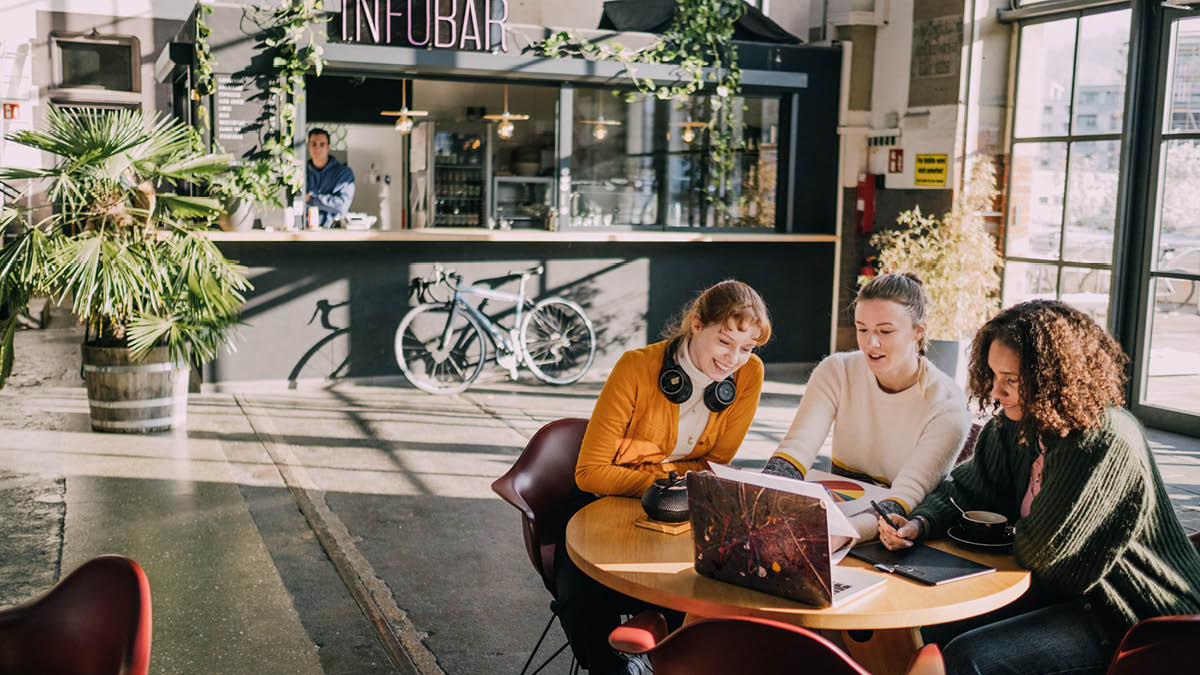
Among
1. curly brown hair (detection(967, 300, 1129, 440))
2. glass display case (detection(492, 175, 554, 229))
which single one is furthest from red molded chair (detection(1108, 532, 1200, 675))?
glass display case (detection(492, 175, 554, 229))

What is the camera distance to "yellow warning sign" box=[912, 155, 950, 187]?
8.20 metres

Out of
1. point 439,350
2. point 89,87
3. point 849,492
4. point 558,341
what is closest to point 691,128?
point 558,341

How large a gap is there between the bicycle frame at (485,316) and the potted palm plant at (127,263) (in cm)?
185

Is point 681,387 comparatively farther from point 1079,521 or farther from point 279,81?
point 279,81

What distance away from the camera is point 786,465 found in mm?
3008

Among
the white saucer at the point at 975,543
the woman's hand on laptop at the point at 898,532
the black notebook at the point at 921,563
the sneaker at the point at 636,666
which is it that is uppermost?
the woman's hand on laptop at the point at 898,532

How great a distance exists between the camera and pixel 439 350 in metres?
8.03

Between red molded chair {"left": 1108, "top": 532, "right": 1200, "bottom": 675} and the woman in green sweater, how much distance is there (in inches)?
7.3

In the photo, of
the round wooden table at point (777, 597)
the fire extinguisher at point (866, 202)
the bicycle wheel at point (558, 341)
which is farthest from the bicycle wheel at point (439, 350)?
the round wooden table at point (777, 597)

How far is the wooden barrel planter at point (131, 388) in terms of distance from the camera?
6273 mm

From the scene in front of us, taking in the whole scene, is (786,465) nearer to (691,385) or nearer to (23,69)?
(691,385)

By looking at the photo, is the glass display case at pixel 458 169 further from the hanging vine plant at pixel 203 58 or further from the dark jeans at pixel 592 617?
the dark jeans at pixel 592 617

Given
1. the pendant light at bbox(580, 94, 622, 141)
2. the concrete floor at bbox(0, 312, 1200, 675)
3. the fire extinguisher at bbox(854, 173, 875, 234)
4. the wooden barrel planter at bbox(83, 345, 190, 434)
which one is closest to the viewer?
the concrete floor at bbox(0, 312, 1200, 675)

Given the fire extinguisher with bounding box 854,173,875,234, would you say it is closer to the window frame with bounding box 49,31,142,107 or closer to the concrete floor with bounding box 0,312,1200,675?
the concrete floor with bounding box 0,312,1200,675
